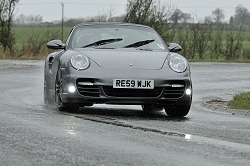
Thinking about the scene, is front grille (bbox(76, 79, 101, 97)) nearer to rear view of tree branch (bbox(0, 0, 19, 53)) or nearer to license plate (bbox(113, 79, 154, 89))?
license plate (bbox(113, 79, 154, 89))

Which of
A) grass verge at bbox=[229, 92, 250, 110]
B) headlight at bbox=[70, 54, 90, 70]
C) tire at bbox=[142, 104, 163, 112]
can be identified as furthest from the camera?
grass verge at bbox=[229, 92, 250, 110]

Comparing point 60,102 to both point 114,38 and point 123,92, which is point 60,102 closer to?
point 123,92

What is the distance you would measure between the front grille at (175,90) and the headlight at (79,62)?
3.84 feet

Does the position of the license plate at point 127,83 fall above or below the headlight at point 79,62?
below

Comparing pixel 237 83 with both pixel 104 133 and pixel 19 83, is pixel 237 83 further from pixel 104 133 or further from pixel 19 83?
pixel 104 133

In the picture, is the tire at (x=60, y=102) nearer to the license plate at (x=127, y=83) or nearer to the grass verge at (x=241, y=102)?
the license plate at (x=127, y=83)

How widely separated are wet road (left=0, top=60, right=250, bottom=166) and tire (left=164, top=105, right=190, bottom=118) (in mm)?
162

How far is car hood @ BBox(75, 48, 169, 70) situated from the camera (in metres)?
9.76

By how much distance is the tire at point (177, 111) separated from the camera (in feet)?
33.2

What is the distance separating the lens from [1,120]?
864 centimetres

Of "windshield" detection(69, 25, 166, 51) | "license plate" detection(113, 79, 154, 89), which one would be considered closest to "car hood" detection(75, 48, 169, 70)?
"license plate" detection(113, 79, 154, 89)

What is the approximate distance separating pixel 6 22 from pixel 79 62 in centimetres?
2886

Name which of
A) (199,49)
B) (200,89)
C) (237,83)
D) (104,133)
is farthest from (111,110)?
(199,49)

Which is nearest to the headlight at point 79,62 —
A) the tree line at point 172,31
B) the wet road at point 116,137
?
the wet road at point 116,137
